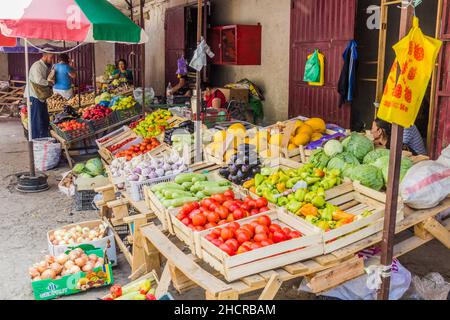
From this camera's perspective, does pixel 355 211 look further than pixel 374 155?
No

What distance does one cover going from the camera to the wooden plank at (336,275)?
299cm

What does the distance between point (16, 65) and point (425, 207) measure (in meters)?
19.5

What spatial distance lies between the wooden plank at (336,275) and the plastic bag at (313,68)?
16.0 ft

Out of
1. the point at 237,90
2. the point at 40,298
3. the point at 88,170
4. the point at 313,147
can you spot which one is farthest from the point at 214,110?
the point at 40,298

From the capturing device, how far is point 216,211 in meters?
3.53

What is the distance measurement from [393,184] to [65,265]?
9.09 ft

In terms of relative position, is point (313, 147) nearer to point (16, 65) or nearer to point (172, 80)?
point (172, 80)

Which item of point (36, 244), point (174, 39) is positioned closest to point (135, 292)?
point (36, 244)

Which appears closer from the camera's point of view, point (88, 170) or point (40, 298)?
point (40, 298)

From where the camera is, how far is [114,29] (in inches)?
222

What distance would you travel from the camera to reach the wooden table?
2828 millimetres

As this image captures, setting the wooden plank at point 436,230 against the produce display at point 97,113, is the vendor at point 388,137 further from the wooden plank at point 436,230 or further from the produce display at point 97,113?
the produce display at point 97,113

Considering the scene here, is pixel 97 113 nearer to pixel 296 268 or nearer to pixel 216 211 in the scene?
pixel 216 211

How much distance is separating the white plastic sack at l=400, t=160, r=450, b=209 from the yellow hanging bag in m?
1.18
